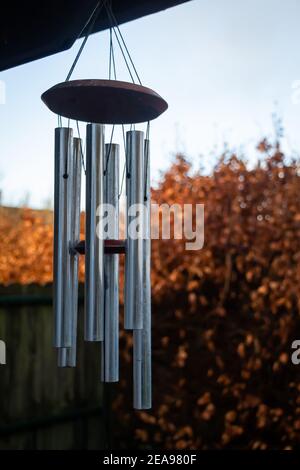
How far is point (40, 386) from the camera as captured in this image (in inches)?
140

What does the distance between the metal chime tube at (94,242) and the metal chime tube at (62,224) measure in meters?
0.07

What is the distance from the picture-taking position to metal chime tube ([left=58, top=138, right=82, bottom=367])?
1639 mm

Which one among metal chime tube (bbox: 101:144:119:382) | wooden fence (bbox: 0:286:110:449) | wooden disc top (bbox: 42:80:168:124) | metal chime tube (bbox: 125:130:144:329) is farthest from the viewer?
wooden fence (bbox: 0:286:110:449)

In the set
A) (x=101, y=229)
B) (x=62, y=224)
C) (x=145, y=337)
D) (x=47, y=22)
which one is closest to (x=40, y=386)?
(x=145, y=337)

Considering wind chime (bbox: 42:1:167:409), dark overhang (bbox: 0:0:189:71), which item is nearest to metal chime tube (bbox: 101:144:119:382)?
wind chime (bbox: 42:1:167:409)

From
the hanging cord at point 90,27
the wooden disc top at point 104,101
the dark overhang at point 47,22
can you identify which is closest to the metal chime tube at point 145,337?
the wooden disc top at point 104,101

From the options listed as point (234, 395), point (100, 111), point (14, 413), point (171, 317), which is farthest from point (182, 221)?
point (100, 111)

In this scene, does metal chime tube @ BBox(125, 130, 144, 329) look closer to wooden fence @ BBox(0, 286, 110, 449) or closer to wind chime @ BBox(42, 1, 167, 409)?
wind chime @ BBox(42, 1, 167, 409)

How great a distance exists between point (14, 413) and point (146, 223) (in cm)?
223

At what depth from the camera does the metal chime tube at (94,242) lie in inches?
60.3

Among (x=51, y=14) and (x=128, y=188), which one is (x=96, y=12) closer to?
(x=51, y=14)

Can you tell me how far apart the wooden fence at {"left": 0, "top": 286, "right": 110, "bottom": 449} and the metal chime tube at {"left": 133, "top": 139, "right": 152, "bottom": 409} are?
1863 mm

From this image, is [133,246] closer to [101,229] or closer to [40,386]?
[101,229]

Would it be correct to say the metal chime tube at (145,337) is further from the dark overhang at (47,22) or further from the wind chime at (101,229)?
the dark overhang at (47,22)
